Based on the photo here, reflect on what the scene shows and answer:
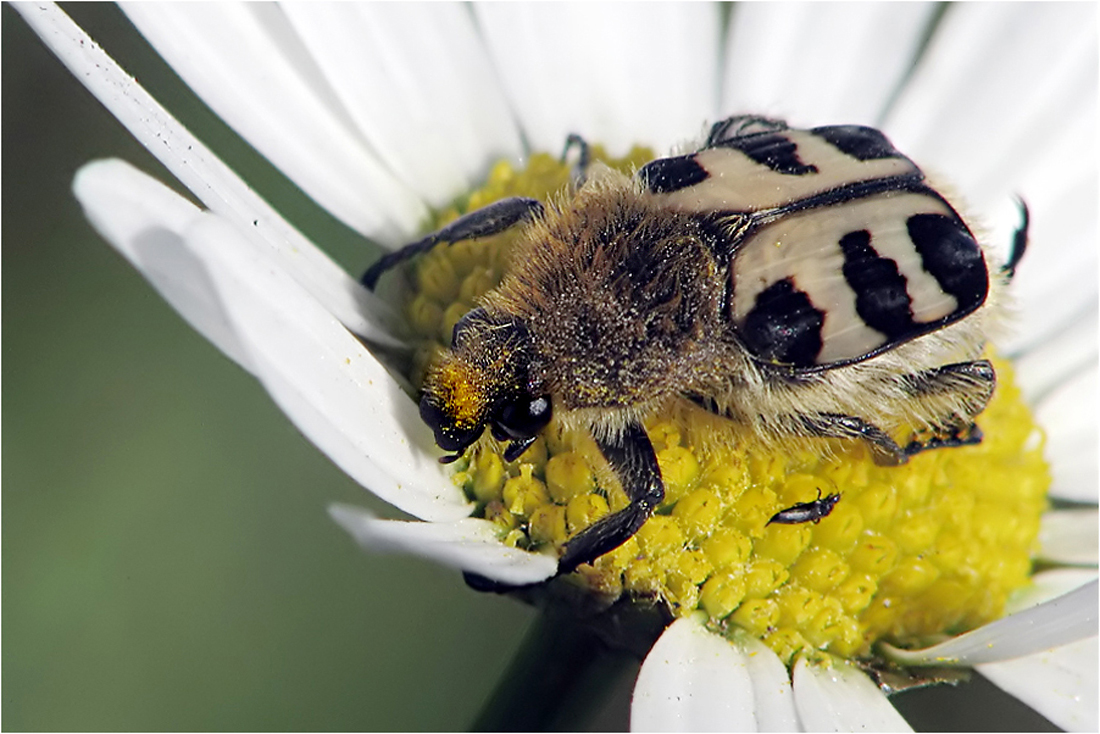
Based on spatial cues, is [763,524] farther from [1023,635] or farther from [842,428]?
[1023,635]

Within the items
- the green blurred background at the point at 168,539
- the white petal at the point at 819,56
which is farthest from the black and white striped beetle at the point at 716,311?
the white petal at the point at 819,56

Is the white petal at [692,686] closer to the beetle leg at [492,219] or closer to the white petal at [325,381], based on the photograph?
the white petal at [325,381]

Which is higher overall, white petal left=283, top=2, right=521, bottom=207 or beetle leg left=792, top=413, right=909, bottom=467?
white petal left=283, top=2, right=521, bottom=207

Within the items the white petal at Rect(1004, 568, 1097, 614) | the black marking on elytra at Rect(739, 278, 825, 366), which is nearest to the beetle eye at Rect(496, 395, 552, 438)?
the black marking on elytra at Rect(739, 278, 825, 366)

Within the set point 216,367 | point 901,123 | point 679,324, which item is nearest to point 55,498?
point 216,367

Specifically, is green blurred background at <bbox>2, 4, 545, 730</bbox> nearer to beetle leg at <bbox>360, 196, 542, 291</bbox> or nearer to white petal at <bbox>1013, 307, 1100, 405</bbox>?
beetle leg at <bbox>360, 196, 542, 291</bbox>

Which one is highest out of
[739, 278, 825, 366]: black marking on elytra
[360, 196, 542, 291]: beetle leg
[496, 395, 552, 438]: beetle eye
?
[360, 196, 542, 291]: beetle leg
